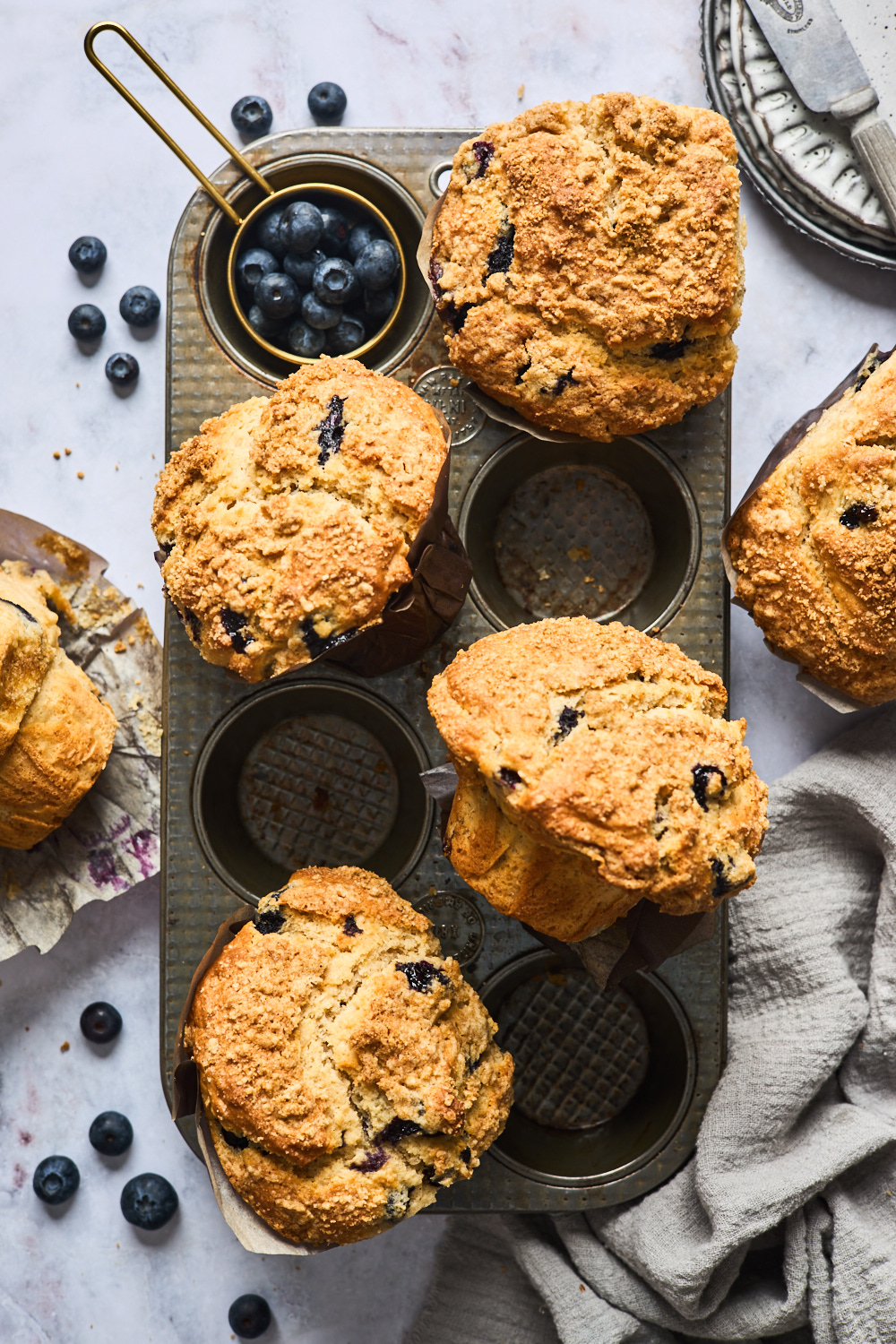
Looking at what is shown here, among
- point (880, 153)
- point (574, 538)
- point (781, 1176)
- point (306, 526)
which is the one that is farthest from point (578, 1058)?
point (880, 153)

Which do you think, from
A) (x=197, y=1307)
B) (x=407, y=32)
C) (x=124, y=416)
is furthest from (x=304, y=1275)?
(x=407, y=32)

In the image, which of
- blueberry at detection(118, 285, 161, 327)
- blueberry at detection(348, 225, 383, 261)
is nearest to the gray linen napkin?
blueberry at detection(348, 225, 383, 261)

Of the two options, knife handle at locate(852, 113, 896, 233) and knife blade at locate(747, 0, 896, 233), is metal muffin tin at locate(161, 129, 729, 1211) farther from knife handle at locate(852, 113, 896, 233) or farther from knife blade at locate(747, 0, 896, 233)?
knife blade at locate(747, 0, 896, 233)

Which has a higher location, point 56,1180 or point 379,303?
point 379,303

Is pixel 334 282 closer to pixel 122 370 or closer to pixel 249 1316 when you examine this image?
pixel 122 370

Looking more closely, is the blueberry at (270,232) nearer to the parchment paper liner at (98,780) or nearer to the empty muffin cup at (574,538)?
the empty muffin cup at (574,538)

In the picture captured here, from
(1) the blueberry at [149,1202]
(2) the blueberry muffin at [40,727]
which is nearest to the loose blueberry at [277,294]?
(2) the blueberry muffin at [40,727]
